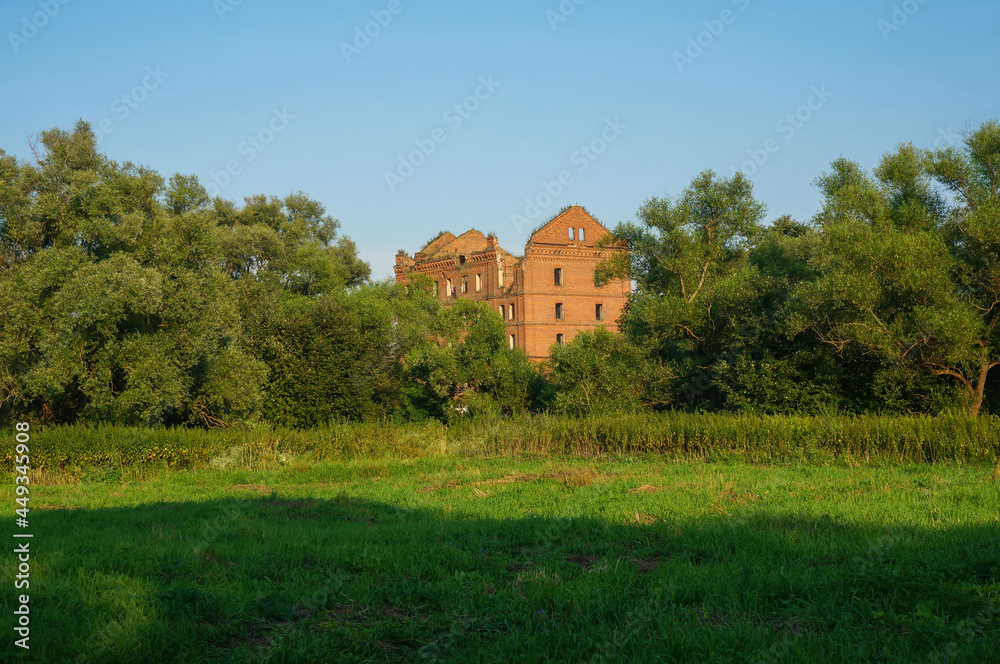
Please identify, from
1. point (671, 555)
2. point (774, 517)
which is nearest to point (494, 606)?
point (671, 555)

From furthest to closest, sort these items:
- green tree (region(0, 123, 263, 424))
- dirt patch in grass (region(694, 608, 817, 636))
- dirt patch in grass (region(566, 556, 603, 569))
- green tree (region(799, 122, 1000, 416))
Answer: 1. green tree (region(0, 123, 263, 424))
2. green tree (region(799, 122, 1000, 416))
3. dirt patch in grass (region(566, 556, 603, 569))
4. dirt patch in grass (region(694, 608, 817, 636))

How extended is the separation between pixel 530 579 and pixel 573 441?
58.1 feet

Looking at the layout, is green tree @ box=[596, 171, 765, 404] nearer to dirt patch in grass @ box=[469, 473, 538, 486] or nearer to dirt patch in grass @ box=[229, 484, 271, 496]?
dirt patch in grass @ box=[469, 473, 538, 486]

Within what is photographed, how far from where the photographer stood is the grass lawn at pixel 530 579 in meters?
6.12

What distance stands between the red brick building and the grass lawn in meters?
44.0

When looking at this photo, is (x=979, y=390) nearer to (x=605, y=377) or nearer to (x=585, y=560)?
(x=605, y=377)

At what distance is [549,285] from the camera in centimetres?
5794

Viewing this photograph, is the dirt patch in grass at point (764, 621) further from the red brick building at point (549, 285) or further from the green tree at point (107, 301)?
the red brick building at point (549, 285)

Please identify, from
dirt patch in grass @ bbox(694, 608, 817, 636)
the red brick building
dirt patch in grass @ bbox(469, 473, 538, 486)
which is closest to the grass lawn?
dirt patch in grass @ bbox(694, 608, 817, 636)

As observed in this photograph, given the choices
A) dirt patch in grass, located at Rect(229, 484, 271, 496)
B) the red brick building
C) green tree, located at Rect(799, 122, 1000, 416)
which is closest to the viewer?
dirt patch in grass, located at Rect(229, 484, 271, 496)

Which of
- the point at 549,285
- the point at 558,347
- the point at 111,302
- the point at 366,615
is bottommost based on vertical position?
the point at 366,615

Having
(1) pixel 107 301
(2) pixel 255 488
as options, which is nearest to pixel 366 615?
(2) pixel 255 488

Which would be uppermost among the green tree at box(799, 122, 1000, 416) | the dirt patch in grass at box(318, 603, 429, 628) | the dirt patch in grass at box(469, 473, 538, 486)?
the green tree at box(799, 122, 1000, 416)

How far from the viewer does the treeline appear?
2308 centimetres
